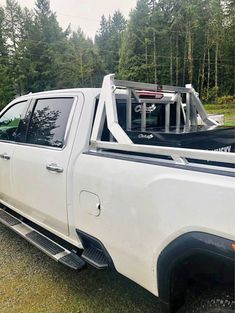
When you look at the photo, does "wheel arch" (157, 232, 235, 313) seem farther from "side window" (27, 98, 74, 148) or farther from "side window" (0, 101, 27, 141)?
"side window" (0, 101, 27, 141)

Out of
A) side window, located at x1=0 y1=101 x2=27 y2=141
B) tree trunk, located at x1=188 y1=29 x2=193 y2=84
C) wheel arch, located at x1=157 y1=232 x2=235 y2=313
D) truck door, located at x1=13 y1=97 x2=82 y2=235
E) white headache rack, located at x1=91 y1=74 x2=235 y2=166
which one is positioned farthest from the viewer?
tree trunk, located at x1=188 y1=29 x2=193 y2=84

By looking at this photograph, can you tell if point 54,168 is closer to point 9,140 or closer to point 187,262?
point 9,140

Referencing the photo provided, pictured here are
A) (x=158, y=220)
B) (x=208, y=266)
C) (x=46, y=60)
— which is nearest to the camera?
(x=208, y=266)

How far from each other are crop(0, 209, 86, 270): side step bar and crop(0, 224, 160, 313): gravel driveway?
0.36 metres

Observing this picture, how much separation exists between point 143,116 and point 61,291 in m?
1.71

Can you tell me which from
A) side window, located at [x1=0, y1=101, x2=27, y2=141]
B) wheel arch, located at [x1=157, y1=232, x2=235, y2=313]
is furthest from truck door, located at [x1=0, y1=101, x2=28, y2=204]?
wheel arch, located at [x1=157, y1=232, x2=235, y2=313]

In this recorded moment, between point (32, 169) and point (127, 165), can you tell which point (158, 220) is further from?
point (32, 169)

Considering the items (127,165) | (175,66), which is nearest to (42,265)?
(127,165)

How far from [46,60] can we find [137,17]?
13.1 meters

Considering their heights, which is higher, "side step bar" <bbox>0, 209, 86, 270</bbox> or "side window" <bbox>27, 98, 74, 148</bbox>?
"side window" <bbox>27, 98, 74, 148</bbox>

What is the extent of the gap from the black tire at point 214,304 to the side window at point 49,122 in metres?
1.56

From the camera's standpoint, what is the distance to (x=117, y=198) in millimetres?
2010

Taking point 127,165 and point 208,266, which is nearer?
point 208,266

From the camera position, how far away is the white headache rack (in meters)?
1.67
